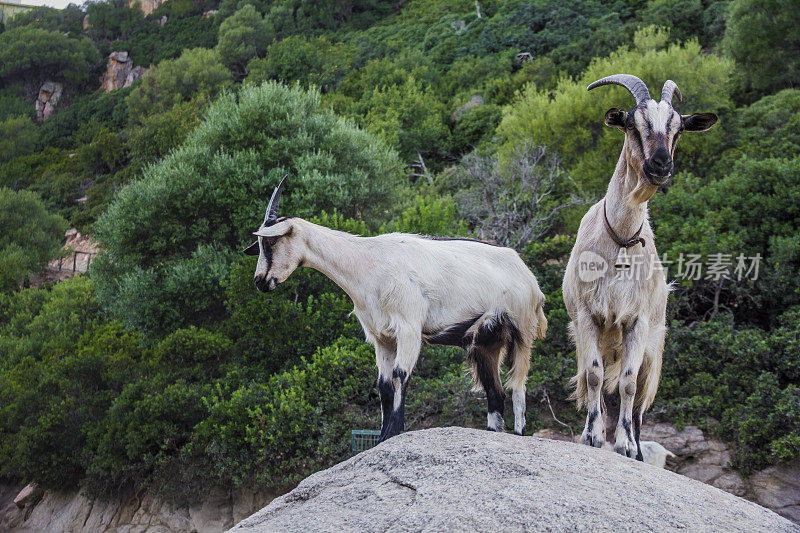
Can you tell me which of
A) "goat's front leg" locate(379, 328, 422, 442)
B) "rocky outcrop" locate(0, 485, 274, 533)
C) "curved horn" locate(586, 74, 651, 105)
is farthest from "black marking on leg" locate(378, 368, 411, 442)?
"rocky outcrop" locate(0, 485, 274, 533)

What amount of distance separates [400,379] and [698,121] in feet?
10.9

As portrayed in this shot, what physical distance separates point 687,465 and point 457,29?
194ft

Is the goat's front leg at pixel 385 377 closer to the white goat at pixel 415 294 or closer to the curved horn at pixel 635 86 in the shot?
the white goat at pixel 415 294

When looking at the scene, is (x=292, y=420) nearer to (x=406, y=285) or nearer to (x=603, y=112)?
(x=406, y=285)

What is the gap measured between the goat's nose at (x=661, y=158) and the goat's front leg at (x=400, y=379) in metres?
2.45

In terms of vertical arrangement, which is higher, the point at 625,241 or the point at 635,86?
the point at 635,86

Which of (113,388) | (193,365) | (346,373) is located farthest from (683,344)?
(113,388)

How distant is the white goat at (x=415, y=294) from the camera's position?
19.2 ft

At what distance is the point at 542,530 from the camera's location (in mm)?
3797

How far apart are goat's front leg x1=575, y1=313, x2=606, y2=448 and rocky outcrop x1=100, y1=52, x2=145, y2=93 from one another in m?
Result: 81.0

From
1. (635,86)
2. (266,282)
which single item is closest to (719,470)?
(635,86)

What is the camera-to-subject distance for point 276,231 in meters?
5.90

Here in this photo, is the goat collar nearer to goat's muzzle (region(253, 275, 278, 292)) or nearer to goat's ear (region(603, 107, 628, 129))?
goat's ear (region(603, 107, 628, 129))

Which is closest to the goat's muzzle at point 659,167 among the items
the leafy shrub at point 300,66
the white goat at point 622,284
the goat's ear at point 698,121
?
the white goat at point 622,284
